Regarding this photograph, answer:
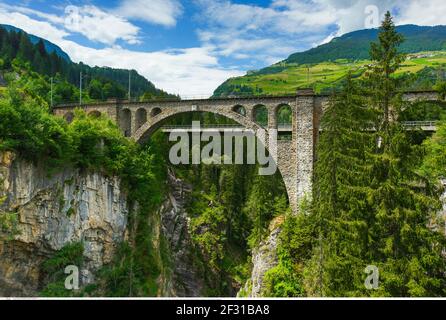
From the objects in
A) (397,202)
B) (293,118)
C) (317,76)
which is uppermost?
(317,76)

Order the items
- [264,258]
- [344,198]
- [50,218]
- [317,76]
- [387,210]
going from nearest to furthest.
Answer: [387,210] → [344,198] → [50,218] → [264,258] → [317,76]

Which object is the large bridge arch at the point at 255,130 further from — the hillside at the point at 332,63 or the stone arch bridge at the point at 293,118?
the hillside at the point at 332,63

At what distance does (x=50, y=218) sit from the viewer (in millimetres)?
24094

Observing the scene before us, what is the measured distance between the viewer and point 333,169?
18359mm

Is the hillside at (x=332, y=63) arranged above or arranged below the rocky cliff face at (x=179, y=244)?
above

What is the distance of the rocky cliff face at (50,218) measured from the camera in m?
21.5

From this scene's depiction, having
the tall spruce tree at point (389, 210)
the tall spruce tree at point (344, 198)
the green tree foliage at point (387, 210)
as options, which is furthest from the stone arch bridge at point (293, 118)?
the tall spruce tree at point (389, 210)

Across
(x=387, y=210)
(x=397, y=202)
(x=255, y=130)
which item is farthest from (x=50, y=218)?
(x=397, y=202)

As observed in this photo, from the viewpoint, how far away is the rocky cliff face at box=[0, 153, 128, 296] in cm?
2153

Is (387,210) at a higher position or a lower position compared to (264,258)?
higher

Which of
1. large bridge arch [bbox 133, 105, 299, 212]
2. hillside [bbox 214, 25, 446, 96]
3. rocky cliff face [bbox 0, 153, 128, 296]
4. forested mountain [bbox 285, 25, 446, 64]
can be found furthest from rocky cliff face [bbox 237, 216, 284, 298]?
forested mountain [bbox 285, 25, 446, 64]

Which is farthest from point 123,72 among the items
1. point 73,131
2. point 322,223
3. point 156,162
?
point 322,223

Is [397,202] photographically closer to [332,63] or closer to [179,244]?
[179,244]
